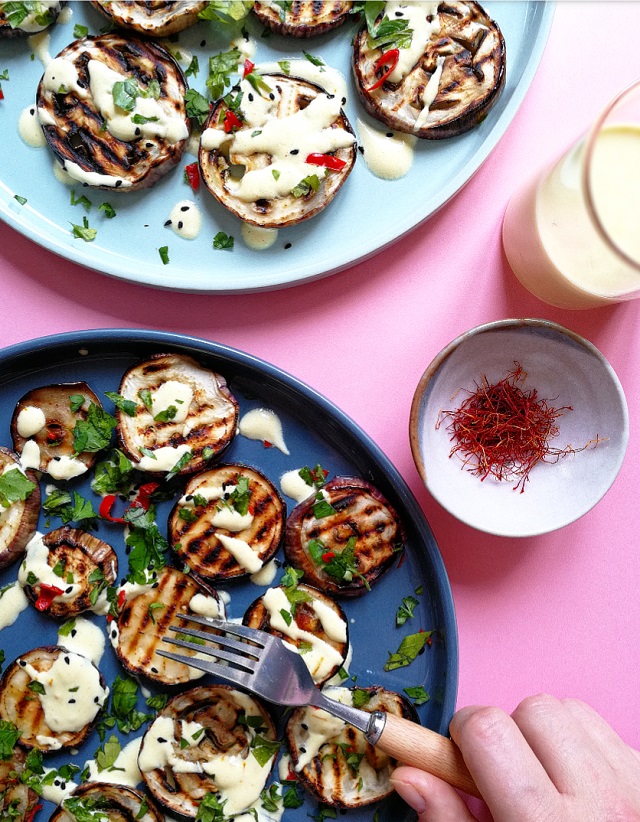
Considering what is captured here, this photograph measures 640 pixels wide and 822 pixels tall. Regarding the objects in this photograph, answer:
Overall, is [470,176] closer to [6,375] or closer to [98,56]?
[98,56]

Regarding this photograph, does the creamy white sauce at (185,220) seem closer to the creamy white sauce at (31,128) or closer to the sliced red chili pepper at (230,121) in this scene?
the sliced red chili pepper at (230,121)

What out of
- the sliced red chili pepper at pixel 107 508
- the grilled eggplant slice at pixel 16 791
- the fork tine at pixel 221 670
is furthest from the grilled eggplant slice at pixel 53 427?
the grilled eggplant slice at pixel 16 791

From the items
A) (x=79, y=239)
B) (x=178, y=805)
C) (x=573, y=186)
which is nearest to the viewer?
(x=573, y=186)

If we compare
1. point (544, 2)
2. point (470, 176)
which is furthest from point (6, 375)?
point (544, 2)

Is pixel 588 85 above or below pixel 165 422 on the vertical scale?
above

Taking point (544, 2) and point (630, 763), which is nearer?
point (630, 763)

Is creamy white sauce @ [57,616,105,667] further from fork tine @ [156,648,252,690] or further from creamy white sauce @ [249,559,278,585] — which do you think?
creamy white sauce @ [249,559,278,585]

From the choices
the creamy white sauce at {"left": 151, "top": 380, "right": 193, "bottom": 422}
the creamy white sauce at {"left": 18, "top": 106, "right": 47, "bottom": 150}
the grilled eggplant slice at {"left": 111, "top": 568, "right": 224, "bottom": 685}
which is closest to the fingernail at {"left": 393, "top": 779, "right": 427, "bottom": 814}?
the grilled eggplant slice at {"left": 111, "top": 568, "right": 224, "bottom": 685}
